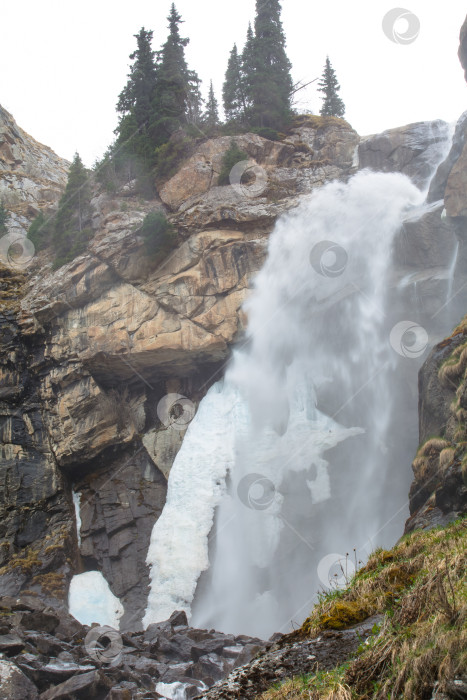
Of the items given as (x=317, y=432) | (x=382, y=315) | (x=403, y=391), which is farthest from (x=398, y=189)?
(x=317, y=432)

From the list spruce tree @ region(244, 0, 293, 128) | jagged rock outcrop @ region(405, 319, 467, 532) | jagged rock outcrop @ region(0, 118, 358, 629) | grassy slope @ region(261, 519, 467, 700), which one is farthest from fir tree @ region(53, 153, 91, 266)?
grassy slope @ region(261, 519, 467, 700)

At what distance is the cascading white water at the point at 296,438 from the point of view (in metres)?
16.6

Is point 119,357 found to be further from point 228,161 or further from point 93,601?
point 228,161

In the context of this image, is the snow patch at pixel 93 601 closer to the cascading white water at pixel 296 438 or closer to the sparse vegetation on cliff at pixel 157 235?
the cascading white water at pixel 296 438

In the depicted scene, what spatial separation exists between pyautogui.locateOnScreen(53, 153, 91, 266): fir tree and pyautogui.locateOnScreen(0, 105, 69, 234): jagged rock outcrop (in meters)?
5.76

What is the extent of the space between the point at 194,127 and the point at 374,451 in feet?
67.4

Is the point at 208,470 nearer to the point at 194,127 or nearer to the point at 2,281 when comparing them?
the point at 2,281

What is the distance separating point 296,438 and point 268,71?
24218mm

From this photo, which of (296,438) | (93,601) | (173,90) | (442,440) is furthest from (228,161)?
(93,601)

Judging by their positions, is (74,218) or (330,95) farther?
(330,95)

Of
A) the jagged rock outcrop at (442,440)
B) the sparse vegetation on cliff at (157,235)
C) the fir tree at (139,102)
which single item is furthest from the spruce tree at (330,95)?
the jagged rock outcrop at (442,440)

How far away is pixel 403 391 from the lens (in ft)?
60.4

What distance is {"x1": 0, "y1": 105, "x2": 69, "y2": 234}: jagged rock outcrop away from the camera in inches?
1304

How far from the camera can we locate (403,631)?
4.40 meters
